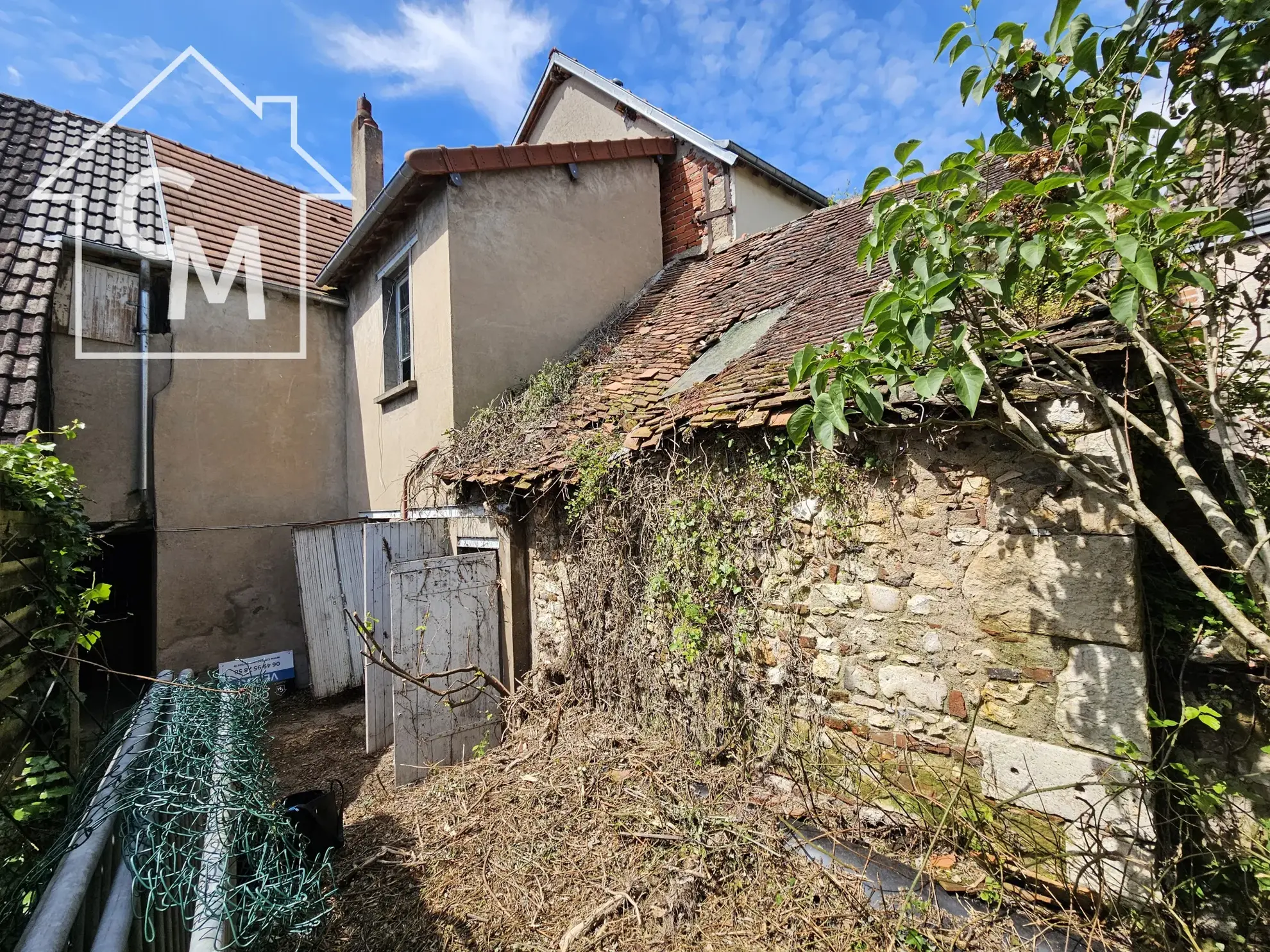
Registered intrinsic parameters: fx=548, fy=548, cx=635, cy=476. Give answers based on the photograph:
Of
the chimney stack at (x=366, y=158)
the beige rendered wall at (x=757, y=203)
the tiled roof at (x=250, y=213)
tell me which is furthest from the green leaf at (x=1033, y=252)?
the chimney stack at (x=366, y=158)

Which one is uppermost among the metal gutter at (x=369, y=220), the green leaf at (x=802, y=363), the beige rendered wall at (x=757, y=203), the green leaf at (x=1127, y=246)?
the beige rendered wall at (x=757, y=203)

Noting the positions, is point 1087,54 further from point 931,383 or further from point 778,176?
point 778,176

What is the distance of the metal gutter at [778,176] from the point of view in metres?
7.48

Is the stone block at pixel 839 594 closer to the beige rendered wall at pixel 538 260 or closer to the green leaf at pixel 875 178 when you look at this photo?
the green leaf at pixel 875 178

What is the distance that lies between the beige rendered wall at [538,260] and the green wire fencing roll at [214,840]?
3868 millimetres

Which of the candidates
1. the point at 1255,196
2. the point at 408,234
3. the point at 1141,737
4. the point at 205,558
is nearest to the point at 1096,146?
the point at 1255,196

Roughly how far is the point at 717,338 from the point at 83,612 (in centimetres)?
543

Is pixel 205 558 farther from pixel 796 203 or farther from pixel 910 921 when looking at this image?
pixel 796 203

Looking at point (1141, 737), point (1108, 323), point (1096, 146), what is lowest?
point (1141, 737)

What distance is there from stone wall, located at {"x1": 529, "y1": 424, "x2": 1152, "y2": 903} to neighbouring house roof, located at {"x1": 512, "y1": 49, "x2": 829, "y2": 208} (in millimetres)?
6143

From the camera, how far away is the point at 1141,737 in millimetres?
2494

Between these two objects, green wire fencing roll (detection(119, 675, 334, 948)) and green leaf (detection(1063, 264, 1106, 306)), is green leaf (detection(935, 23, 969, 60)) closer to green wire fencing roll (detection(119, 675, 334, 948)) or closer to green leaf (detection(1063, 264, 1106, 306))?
green leaf (detection(1063, 264, 1106, 306))

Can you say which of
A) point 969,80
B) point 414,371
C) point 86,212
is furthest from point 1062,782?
point 86,212

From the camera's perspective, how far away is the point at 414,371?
6.89m
